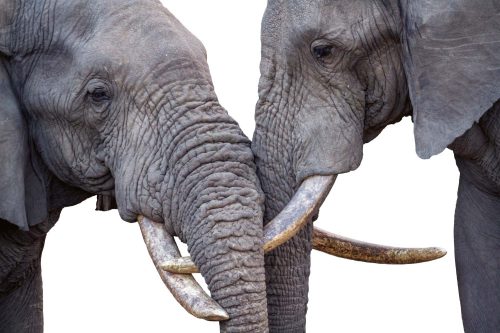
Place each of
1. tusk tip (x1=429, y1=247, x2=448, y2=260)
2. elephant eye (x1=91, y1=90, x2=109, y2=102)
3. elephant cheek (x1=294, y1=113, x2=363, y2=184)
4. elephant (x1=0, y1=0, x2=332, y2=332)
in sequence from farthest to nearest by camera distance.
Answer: tusk tip (x1=429, y1=247, x2=448, y2=260)
elephant eye (x1=91, y1=90, x2=109, y2=102)
elephant cheek (x1=294, y1=113, x2=363, y2=184)
elephant (x1=0, y1=0, x2=332, y2=332)

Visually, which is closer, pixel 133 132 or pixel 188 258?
pixel 188 258

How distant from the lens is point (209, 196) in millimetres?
8031

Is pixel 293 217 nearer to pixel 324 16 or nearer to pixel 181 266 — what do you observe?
pixel 181 266

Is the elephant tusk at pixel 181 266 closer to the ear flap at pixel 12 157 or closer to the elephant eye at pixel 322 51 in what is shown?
the ear flap at pixel 12 157

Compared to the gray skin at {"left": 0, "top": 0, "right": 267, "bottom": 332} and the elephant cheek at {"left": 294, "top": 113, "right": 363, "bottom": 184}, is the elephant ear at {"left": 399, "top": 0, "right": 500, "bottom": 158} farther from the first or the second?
the gray skin at {"left": 0, "top": 0, "right": 267, "bottom": 332}

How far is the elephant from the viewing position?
7980 millimetres

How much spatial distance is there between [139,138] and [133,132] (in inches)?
1.2

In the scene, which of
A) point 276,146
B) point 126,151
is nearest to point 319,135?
point 276,146

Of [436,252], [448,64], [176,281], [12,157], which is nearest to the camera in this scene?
[448,64]

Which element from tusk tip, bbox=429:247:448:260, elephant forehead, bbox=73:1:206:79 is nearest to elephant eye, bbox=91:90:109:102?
elephant forehead, bbox=73:1:206:79

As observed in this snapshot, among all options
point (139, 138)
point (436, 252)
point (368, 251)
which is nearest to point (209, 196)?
point (139, 138)

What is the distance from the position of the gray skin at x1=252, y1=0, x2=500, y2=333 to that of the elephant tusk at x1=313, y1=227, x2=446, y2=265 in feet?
1.02

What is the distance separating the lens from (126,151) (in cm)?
824

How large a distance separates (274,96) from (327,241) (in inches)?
27.0
